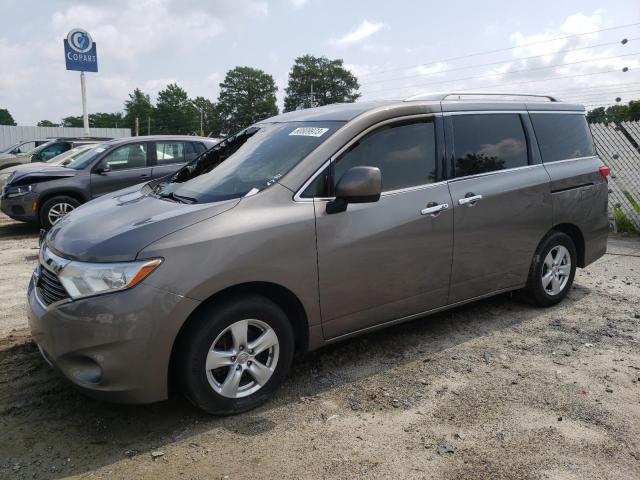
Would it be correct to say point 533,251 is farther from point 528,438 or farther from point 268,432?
point 268,432

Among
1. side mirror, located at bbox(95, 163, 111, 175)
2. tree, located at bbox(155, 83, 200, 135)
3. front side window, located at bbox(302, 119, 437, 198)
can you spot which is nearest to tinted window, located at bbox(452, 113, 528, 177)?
front side window, located at bbox(302, 119, 437, 198)

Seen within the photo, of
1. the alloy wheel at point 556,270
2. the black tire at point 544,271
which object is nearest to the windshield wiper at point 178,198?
the black tire at point 544,271

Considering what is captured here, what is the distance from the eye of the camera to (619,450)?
9.09 feet

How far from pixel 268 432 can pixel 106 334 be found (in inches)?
41.0

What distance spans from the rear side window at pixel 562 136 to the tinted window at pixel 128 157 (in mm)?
6804

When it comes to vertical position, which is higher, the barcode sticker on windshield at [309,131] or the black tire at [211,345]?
the barcode sticker on windshield at [309,131]

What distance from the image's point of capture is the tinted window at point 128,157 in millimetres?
9148

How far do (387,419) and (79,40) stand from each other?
742 inches

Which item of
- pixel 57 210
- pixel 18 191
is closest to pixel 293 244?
pixel 57 210

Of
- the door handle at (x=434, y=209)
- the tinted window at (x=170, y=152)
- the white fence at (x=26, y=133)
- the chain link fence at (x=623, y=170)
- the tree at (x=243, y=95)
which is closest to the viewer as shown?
the door handle at (x=434, y=209)

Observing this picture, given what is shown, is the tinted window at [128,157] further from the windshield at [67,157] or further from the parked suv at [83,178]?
the windshield at [67,157]

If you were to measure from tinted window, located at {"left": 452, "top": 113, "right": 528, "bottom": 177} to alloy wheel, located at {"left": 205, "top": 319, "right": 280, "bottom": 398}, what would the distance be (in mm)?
2022

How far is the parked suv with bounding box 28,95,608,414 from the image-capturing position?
2.76m

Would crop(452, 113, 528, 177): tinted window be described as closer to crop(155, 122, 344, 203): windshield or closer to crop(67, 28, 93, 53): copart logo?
crop(155, 122, 344, 203): windshield
